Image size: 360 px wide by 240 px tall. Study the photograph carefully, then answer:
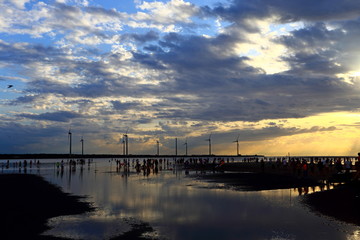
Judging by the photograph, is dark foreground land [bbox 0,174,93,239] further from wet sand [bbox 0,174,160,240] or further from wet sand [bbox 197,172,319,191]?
wet sand [bbox 197,172,319,191]

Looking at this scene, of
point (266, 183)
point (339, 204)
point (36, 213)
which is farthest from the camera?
point (266, 183)

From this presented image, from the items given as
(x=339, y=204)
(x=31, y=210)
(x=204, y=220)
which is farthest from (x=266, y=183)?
(x=31, y=210)

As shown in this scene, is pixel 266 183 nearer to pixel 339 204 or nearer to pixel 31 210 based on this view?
pixel 339 204

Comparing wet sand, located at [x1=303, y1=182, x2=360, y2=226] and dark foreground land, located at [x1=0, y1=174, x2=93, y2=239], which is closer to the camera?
dark foreground land, located at [x1=0, y1=174, x2=93, y2=239]

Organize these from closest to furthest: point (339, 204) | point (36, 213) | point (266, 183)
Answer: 1. point (36, 213)
2. point (339, 204)
3. point (266, 183)

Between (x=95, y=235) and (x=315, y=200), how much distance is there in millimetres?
18355

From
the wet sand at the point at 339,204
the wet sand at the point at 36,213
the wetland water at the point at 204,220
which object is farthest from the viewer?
the wet sand at the point at 339,204

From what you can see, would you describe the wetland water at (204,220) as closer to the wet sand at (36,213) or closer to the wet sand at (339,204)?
the wet sand at (36,213)

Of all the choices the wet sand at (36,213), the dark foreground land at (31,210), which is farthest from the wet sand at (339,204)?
the dark foreground land at (31,210)

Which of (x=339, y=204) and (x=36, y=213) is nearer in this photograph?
(x=36, y=213)

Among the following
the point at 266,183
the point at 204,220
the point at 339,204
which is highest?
the point at 339,204

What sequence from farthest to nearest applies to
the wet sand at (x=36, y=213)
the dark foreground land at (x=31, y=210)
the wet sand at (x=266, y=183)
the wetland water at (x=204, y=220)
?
the wet sand at (x=266, y=183) → the dark foreground land at (x=31, y=210) → the wet sand at (x=36, y=213) → the wetland water at (x=204, y=220)

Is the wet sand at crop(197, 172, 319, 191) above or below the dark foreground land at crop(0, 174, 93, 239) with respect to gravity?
below

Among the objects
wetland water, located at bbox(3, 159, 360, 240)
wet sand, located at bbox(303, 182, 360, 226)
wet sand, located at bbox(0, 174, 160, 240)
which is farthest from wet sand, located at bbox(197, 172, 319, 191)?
wet sand, located at bbox(0, 174, 160, 240)
